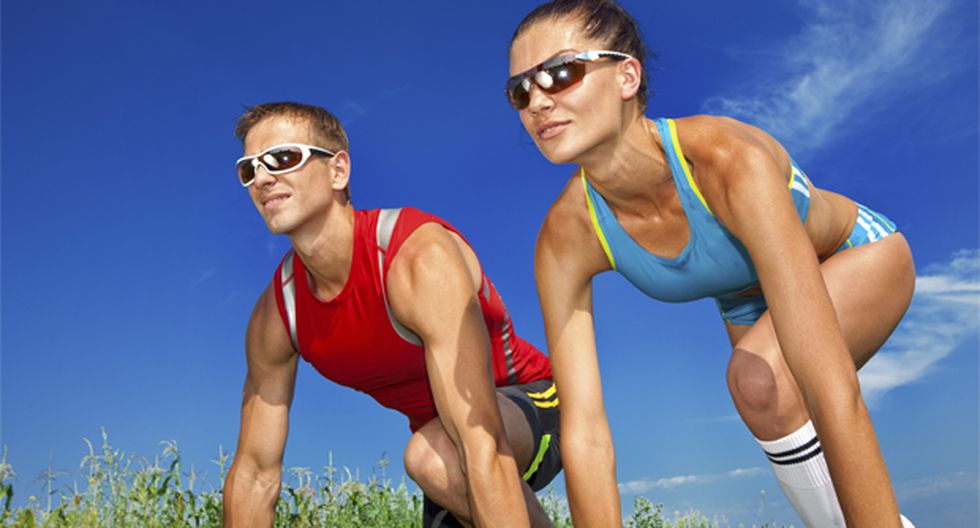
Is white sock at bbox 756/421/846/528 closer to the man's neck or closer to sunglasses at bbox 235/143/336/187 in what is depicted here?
the man's neck

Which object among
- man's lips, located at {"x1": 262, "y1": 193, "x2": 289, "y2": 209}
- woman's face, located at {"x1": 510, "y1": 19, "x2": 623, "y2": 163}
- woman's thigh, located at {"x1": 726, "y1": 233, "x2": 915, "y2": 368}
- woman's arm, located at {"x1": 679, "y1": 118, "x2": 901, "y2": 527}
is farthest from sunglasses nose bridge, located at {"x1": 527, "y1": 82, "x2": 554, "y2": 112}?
man's lips, located at {"x1": 262, "y1": 193, "x2": 289, "y2": 209}

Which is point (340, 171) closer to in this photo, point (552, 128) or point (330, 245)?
point (330, 245)

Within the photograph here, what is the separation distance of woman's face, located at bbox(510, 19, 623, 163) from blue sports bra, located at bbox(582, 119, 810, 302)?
0.31m

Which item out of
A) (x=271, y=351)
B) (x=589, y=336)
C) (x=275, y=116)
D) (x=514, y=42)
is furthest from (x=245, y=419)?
(x=514, y=42)

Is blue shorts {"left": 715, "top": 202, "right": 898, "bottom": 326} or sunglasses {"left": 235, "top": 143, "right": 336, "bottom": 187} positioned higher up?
sunglasses {"left": 235, "top": 143, "right": 336, "bottom": 187}

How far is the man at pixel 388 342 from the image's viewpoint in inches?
183

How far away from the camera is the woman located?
11.5 ft

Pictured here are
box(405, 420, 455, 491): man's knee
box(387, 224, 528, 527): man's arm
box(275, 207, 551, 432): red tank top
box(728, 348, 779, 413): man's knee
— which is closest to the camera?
box(728, 348, 779, 413): man's knee

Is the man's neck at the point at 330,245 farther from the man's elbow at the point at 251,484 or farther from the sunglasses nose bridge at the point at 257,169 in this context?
the man's elbow at the point at 251,484

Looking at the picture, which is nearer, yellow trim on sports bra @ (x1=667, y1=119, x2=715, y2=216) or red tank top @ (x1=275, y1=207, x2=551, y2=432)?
yellow trim on sports bra @ (x1=667, y1=119, x2=715, y2=216)

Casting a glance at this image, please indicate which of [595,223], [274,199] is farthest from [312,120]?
[595,223]

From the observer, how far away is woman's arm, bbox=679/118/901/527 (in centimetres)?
336

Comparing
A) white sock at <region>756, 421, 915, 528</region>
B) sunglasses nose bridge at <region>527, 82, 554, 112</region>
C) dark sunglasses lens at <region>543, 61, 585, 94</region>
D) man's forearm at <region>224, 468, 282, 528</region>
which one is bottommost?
white sock at <region>756, 421, 915, 528</region>

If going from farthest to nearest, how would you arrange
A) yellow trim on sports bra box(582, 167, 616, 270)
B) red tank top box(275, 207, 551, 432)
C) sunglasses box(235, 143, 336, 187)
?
1. sunglasses box(235, 143, 336, 187)
2. red tank top box(275, 207, 551, 432)
3. yellow trim on sports bra box(582, 167, 616, 270)
